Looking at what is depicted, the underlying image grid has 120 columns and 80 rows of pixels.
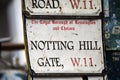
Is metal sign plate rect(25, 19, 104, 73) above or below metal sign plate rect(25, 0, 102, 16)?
below

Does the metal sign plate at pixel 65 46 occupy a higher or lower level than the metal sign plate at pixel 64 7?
lower

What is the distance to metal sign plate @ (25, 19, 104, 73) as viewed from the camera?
0.62 metres

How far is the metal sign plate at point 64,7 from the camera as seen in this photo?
2.00 feet

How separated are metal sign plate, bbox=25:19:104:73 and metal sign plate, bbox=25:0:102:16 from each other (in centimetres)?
2

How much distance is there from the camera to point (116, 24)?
0.65 meters

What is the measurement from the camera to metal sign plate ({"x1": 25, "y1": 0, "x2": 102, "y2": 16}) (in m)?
0.61

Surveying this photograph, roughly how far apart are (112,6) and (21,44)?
126 centimetres

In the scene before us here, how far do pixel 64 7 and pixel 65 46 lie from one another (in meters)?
0.09

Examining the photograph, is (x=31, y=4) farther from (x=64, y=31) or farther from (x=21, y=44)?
(x=21, y=44)

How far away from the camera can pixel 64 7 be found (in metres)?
0.61

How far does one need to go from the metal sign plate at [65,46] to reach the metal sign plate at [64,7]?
20mm

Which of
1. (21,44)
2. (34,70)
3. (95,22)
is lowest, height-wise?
(21,44)

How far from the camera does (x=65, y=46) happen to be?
2.06 feet

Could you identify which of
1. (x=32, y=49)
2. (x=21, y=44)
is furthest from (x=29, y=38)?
(x=21, y=44)
